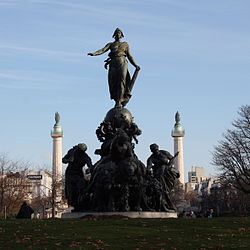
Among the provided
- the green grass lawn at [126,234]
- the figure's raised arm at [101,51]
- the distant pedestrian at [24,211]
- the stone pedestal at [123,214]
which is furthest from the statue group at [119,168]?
the distant pedestrian at [24,211]

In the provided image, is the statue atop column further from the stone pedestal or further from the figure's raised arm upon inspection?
the stone pedestal

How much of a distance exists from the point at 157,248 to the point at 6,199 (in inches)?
1772

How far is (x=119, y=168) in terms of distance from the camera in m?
22.0

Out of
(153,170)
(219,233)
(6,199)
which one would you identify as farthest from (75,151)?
(6,199)

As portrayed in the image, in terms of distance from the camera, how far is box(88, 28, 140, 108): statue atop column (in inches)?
979

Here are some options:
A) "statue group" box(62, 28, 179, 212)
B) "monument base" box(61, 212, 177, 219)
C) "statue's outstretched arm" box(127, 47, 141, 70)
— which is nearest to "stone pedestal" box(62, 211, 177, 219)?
"monument base" box(61, 212, 177, 219)

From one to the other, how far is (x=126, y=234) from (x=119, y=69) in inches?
409

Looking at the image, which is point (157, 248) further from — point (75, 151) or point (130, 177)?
point (75, 151)

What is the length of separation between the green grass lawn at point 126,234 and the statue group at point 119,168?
278cm

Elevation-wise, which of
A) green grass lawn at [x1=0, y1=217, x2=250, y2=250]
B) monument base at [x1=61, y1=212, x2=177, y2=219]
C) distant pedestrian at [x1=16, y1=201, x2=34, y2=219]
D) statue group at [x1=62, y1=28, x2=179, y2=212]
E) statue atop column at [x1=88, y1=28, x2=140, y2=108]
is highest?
statue atop column at [x1=88, y1=28, x2=140, y2=108]

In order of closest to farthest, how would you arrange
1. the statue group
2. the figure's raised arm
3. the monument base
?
the monument base, the statue group, the figure's raised arm

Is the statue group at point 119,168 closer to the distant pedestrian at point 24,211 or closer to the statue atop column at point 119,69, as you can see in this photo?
the statue atop column at point 119,69

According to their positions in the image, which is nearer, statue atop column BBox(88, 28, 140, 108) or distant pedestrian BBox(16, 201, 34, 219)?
statue atop column BBox(88, 28, 140, 108)

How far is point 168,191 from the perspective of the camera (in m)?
24.1
